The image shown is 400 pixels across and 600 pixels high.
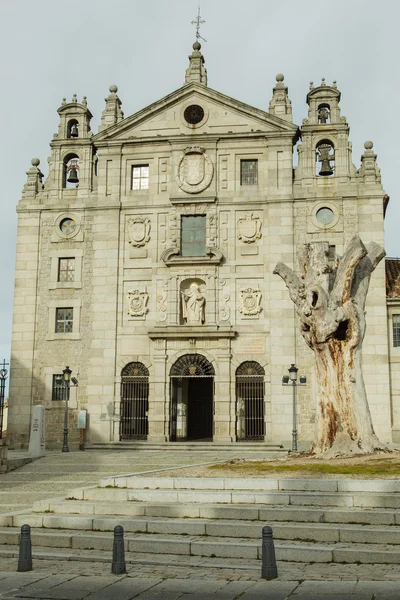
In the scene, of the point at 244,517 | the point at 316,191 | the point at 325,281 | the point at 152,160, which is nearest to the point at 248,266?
the point at 316,191

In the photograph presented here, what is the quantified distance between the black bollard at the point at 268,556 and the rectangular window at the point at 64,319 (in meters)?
26.0

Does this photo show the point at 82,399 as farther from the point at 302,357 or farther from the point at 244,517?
the point at 244,517

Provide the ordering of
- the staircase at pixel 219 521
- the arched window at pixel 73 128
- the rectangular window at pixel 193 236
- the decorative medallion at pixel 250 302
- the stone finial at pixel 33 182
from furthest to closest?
the arched window at pixel 73 128 < the stone finial at pixel 33 182 < the rectangular window at pixel 193 236 < the decorative medallion at pixel 250 302 < the staircase at pixel 219 521

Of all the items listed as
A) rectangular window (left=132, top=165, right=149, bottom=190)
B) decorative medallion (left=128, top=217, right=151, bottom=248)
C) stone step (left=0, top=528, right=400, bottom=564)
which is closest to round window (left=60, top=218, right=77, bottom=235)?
decorative medallion (left=128, top=217, right=151, bottom=248)

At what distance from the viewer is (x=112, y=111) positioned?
125ft

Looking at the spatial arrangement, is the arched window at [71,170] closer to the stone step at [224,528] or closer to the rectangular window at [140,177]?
the rectangular window at [140,177]

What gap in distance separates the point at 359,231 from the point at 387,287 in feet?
10.3

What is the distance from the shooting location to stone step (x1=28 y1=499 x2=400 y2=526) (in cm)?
1375

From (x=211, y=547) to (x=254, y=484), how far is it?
3675 millimetres

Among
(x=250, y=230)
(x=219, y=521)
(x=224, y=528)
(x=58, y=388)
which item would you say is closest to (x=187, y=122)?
(x=250, y=230)

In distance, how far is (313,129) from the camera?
3612 cm

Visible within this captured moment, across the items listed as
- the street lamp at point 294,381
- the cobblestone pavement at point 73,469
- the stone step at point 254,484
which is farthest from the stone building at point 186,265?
the stone step at point 254,484

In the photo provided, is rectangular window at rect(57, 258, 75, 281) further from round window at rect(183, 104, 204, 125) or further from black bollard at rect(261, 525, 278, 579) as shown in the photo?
black bollard at rect(261, 525, 278, 579)

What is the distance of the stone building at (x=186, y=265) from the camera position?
111 ft
